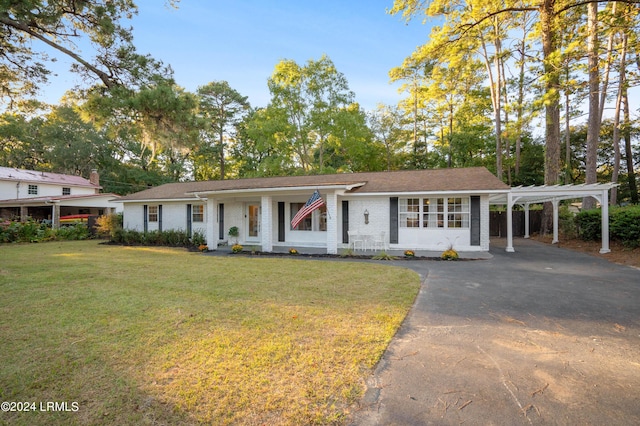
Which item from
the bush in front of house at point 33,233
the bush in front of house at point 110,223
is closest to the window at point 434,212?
the bush in front of house at point 110,223

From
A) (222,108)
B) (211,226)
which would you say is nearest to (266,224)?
(211,226)

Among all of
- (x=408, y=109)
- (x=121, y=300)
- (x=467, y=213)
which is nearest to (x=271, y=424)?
(x=121, y=300)

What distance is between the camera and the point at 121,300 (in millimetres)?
5289

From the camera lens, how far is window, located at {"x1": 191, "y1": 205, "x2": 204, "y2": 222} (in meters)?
15.5

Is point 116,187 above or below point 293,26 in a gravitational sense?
below

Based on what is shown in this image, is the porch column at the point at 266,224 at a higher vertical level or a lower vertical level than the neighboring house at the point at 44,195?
lower

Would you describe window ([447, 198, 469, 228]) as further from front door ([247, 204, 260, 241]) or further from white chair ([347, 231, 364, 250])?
front door ([247, 204, 260, 241])

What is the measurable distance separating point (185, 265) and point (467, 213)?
33.7ft

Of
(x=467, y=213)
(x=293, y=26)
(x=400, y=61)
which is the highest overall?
(x=400, y=61)

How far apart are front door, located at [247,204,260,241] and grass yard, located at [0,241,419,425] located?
7.77m

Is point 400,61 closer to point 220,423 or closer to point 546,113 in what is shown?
point 546,113

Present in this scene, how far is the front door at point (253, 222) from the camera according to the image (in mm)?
14648

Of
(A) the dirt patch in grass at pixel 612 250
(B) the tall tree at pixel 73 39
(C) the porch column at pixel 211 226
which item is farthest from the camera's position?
(C) the porch column at pixel 211 226

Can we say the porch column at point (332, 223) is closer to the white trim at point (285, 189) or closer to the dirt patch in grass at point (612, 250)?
the white trim at point (285, 189)
